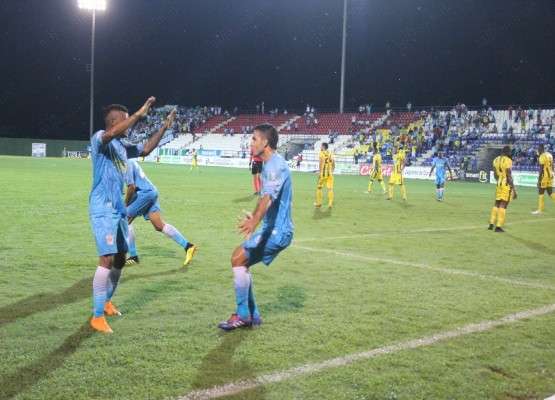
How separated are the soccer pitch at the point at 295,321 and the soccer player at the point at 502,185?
1876 millimetres

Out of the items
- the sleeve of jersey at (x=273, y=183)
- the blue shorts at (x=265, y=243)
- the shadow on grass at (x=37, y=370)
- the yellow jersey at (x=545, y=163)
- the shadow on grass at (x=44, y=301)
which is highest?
the yellow jersey at (x=545, y=163)

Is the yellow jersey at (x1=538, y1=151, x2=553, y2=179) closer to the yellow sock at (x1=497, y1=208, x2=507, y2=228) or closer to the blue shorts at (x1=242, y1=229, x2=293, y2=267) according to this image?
the yellow sock at (x1=497, y1=208, x2=507, y2=228)

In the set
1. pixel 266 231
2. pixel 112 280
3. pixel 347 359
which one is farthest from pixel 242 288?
pixel 112 280

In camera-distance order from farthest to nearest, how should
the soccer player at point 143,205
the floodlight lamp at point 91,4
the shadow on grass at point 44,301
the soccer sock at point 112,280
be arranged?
the floodlight lamp at point 91,4 < the soccer player at point 143,205 < the soccer sock at point 112,280 < the shadow on grass at point 44,301

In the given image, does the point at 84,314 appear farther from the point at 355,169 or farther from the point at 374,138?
the point at 374,138

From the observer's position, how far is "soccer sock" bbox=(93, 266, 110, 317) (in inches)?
218

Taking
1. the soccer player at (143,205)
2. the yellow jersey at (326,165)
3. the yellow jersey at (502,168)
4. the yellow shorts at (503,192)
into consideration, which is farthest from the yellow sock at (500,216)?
the soccer player at (143,205)

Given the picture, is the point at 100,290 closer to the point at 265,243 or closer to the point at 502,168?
the point at 265,243

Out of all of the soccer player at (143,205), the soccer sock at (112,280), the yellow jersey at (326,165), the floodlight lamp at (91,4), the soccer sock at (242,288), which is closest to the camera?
the soccer sock at (242,288)

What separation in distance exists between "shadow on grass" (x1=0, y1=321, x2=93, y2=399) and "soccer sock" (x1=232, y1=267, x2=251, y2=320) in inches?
53.5

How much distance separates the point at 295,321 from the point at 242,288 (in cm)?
70

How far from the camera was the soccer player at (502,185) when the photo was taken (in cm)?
1377

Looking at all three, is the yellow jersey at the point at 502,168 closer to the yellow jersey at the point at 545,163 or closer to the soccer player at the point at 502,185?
the soccer player at the point at 502,185

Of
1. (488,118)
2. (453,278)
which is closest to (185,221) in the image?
(453,278)
